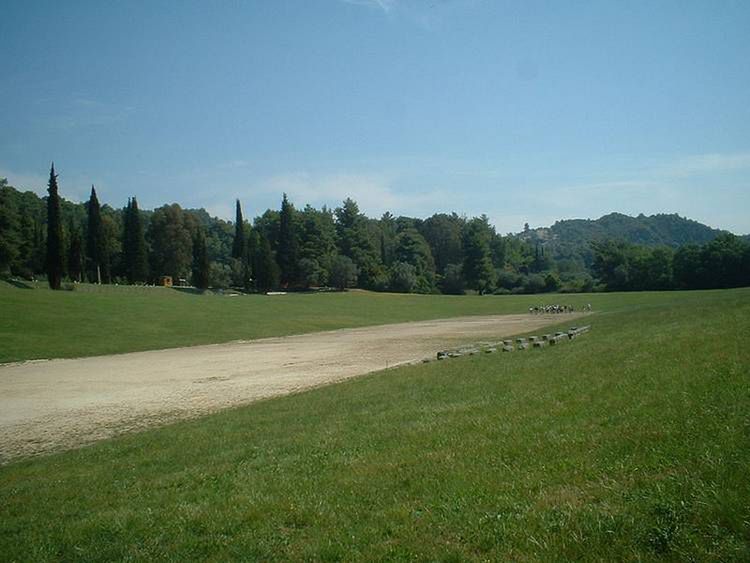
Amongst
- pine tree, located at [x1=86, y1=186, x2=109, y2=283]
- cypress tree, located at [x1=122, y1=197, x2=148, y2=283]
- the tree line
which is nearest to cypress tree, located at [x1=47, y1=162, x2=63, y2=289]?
the tree line

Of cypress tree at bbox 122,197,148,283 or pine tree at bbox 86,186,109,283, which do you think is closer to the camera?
pine tree at bbox 86,186,109,283

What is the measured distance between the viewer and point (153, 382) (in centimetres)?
2631

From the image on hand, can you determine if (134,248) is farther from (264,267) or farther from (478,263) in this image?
(478,263)

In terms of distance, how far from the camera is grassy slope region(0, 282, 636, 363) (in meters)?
44.4

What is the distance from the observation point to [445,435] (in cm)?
955

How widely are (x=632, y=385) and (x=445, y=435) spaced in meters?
3.78

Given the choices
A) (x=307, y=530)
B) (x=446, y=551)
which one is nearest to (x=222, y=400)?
(x=307, y=530)

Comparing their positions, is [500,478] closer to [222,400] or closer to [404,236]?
[222,400]

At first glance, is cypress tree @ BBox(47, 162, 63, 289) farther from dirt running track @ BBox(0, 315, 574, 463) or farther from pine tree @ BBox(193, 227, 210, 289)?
dirt running track @ BBox(0, 315, 574, 463)

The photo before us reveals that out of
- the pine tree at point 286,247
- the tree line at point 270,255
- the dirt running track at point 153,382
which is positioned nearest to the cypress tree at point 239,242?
the tree line at point 270,255

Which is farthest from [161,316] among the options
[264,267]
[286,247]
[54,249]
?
[286,247]

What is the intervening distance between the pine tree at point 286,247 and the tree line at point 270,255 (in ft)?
0.74

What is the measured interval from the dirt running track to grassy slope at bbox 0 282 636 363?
5.28 meters

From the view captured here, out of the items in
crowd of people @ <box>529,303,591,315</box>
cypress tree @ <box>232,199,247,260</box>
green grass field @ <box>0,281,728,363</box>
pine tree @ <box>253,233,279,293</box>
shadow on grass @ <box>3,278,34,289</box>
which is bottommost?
crowd of people @ <box>529,303,591,315</box>
